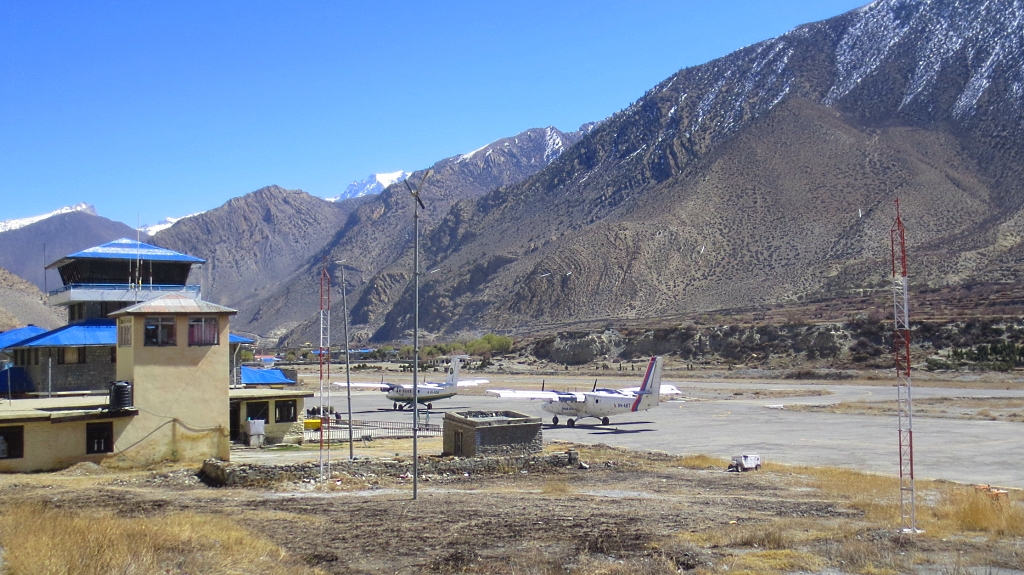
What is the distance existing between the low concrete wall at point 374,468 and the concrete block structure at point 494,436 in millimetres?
429

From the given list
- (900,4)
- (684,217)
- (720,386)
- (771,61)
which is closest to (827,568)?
(720,386)

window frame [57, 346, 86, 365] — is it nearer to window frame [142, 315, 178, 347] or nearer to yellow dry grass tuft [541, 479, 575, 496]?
window frame [142, 315, 178, 347]

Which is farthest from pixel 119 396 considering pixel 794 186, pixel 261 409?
pixel 794 186

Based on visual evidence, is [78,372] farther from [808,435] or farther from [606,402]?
[808,435]

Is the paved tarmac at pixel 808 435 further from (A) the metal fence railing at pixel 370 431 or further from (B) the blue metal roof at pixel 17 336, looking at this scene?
(B) the blue metal roof at pixel 17 336

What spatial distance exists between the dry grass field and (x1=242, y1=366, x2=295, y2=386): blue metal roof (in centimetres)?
2170

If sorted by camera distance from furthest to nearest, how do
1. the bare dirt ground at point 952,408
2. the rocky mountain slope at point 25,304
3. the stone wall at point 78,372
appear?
the rocky mountain slope at point 25,304 → the bare dirt ground at point 952,408 → the stone wall at point 78,372

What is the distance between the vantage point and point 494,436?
27578 mm

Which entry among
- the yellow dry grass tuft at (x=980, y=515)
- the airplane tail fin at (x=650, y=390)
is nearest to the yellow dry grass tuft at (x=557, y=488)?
the yellow dry grass tuft at (x=980, y=515)

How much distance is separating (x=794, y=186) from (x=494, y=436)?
12567 cm

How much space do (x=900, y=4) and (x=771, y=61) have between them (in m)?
32.5

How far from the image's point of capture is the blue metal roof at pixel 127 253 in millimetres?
40000

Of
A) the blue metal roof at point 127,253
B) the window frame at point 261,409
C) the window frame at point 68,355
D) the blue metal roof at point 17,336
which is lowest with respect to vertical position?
the window frame at point 261,409

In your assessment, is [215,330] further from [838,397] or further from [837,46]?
[837,46]
